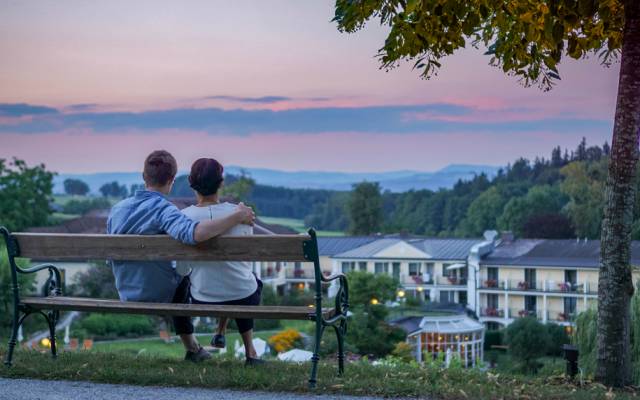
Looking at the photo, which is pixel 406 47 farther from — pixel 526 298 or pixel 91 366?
pixel 526 298

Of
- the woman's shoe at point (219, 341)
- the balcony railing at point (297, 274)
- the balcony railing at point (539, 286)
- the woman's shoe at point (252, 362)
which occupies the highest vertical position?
the woman's shoe at point (219, 341)

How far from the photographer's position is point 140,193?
25.1 ft

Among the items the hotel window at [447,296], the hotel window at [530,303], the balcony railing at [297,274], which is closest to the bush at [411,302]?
the hotel window at [530,303]

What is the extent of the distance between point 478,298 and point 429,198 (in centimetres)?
5065

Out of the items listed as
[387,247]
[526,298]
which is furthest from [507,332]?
[387,247]

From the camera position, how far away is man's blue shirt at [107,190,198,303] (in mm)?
7543

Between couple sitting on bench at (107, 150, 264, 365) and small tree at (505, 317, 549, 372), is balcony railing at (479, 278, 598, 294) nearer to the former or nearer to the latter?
small tree at (505, 317, 549, 372)

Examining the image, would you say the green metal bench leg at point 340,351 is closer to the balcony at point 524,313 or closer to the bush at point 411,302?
the bush at point 411,302

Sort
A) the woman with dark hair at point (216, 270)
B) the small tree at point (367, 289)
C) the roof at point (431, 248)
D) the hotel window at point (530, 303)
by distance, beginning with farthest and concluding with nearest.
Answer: the roof at point (431, 248)
the hotel window at point (530, 303)
the small tree at point (367, 289)
the woman with dark hair at point (216, 270)

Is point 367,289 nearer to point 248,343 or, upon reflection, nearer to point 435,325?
point 435,325

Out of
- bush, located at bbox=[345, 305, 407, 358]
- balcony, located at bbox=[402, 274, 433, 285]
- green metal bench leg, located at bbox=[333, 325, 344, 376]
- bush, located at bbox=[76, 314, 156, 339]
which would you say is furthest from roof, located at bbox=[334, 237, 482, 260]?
green metal bench leg, located at bbox=[333, 325, 344, 376]

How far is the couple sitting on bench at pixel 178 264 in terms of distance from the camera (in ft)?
24.5

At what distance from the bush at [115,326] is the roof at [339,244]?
113 ft

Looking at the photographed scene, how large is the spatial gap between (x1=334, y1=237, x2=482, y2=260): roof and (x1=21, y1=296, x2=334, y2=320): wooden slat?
69.2m
